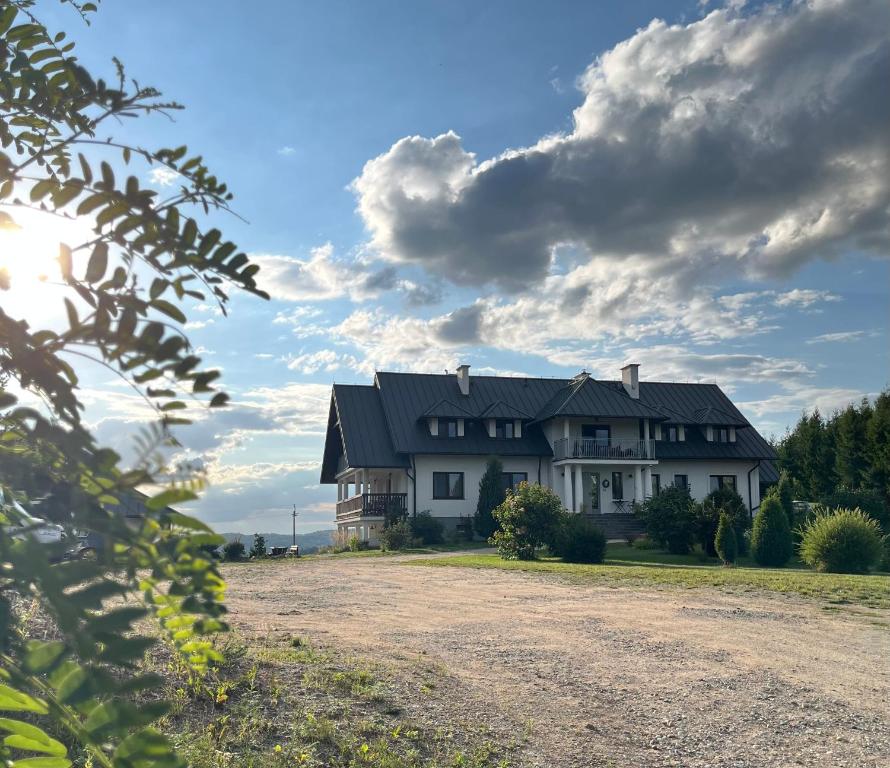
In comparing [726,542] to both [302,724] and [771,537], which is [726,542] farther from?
[302,724]

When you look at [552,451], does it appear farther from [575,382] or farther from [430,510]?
[430,510]

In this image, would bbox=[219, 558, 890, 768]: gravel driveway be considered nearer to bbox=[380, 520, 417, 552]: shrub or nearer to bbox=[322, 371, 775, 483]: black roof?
bbox=[380, 520, 417, 552]: shrub

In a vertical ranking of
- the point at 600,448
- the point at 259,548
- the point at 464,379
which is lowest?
the point at 259,548

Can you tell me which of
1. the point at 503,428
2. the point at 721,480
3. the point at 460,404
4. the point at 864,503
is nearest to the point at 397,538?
the point at 460,404

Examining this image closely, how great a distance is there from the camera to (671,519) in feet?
78.5

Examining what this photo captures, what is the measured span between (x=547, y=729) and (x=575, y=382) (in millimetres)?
32832

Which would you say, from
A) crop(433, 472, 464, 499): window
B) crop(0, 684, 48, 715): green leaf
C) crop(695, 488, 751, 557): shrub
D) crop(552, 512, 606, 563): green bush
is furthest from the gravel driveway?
crop(433, 472, 464, 499): window

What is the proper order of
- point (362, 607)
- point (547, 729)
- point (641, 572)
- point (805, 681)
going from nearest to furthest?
point (547, 729)
point (805, 681)
point (362, 607)
point (641, 572)

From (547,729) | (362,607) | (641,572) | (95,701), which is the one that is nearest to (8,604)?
(95,701)

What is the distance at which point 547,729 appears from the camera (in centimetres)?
534

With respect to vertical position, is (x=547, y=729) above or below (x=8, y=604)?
below

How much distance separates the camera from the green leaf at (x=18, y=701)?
3.30ft

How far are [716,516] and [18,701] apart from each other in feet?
77.4

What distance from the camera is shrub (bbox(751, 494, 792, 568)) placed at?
20188mm
